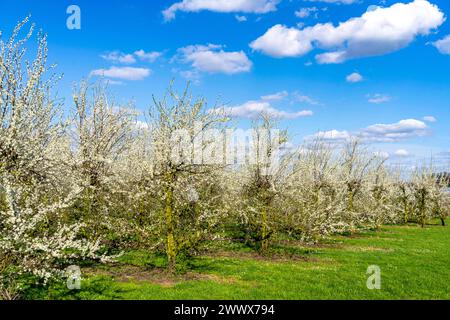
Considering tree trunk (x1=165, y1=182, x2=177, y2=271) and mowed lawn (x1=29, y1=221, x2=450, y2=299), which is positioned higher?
tree trunk (x1=165, y1=182, x2=177, y2=271)

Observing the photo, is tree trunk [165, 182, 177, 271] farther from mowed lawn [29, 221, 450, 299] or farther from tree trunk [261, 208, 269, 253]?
tree trunk [261, 208, 269, 253]

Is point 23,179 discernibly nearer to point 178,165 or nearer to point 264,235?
point 178,165

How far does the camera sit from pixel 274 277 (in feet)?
49.8

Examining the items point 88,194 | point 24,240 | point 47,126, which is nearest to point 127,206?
point 88,194

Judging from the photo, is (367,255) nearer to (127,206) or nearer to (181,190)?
(181,190)

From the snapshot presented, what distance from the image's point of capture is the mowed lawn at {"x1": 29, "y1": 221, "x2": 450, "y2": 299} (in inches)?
495

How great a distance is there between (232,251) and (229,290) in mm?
8601

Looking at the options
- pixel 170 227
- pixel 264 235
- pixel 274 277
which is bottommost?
pixel 274 277

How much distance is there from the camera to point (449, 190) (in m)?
52.6

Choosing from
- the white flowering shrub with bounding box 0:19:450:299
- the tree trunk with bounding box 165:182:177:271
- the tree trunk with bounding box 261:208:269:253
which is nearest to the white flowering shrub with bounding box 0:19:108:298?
the white flowering shrub with bounding box 0:19:450:299

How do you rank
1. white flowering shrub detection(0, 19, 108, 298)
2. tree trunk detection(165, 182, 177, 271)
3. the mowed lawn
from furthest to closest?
tree trunk detection(165, 182, 177, 271) < the mowed lawn < white flowering shrub detection(0, 19, 108, 298)

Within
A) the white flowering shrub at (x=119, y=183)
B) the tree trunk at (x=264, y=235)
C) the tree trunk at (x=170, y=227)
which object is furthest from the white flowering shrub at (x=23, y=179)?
the tree trunk at (x=264, y=235)

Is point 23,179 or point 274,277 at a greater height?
point 23,179

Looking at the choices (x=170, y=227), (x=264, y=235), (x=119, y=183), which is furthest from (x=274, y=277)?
(x=119, y=183)
